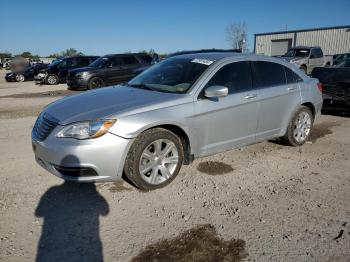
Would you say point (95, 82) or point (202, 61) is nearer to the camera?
point (202, 61)

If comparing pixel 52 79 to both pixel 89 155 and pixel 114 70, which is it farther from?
pixel 89 155

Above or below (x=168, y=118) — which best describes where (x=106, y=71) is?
above

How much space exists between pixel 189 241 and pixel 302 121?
12.0 ft

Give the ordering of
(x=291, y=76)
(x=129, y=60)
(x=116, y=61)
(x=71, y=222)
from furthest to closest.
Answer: (x=129, y=60)
(x=116, y=61)
(x=291, y=76)
(x=71, y=222)

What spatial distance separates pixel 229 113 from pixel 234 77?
1.88 feet

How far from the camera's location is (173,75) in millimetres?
4676

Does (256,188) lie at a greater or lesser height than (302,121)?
lesser

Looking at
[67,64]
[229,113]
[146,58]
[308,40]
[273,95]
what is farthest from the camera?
[308,40]

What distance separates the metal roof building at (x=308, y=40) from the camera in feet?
112

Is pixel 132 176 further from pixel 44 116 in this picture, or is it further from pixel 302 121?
pixel 302 121

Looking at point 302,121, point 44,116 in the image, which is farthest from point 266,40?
point 44,116

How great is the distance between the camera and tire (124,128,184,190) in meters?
3.72

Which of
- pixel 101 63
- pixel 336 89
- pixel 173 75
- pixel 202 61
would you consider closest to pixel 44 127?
pixel 173 75

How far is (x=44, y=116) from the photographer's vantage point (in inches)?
158
